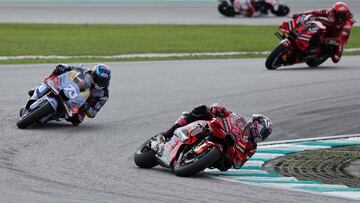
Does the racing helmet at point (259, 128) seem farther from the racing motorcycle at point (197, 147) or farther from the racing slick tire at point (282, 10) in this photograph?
the racing slick tire at point (282, 10)

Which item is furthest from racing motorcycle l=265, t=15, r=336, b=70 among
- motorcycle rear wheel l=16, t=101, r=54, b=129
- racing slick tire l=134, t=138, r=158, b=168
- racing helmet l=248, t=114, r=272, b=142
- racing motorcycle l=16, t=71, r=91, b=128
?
racing slick tire l=134, t=138, r=158, b=168

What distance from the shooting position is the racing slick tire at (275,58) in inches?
870

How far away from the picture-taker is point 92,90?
13.8 m

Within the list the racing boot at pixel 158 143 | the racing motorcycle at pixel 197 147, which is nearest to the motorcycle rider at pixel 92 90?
the racing boot at pixel 158 143

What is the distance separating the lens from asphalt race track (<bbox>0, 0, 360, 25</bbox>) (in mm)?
38969

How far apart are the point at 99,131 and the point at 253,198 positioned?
495 cm

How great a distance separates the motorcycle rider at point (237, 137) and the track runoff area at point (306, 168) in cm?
18

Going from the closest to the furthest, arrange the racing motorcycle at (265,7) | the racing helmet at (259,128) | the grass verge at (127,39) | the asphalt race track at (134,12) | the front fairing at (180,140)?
the front fairing at (180,140)
the racing helmet at (259,128)
the grass verge at (127,39)
the asphalt race track at (134,12)
the racing motorcycle at (265,7)

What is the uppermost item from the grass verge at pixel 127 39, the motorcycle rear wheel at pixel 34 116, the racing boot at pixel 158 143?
the racing boot at pixel 158 143

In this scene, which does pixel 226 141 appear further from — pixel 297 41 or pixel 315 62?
pixel 315 62

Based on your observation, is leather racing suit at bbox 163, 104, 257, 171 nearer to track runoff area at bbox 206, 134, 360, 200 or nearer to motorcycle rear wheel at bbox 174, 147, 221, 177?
track runoff area at bbox 206, 134, 360, 200

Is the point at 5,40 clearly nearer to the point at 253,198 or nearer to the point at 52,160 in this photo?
the point at 52,160

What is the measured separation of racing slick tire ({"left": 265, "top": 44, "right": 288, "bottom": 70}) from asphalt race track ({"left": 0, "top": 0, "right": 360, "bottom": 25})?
15379mm

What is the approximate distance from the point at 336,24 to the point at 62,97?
10.1 metres
